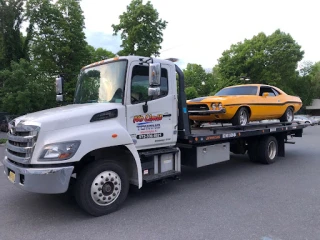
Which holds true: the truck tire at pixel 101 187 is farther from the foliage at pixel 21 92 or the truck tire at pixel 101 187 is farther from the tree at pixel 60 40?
the tree at pixel 60 40

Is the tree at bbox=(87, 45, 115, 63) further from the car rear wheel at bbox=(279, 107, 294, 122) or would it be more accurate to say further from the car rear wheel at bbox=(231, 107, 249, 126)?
the car rear wheel at bbox=(231, 107, 249, 126)

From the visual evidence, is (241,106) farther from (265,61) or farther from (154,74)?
(265,61)

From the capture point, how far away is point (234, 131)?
7.29 meters

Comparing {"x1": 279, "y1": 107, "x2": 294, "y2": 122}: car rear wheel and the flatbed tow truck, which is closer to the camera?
the flatbed tow truck

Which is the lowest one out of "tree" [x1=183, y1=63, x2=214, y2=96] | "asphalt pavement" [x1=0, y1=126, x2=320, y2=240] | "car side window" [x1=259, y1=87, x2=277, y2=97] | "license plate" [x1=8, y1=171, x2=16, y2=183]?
"asphalt pavement" [x1=0, y1=126, x2=320, y2=240]

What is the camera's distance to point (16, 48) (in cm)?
2933

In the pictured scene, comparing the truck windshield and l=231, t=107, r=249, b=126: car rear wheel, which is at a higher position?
the truck windshield

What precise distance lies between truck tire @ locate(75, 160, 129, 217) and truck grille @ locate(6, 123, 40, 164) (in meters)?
0.85

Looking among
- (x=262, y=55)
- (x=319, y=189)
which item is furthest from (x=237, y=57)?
(x=319, y=189)

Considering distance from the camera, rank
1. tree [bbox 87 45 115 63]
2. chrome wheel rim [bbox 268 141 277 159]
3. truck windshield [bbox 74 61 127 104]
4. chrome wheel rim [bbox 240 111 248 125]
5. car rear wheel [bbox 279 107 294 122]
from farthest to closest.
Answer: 1. tree [bbox 87 45 115 63]
2. car rear wheel [bbox 279 107 294 122]
3. chrome wheel rim [bbox 268 141 277 159]
4. chrome wheel rim [bbox 240 111 248 125]
5. truck windshield [bbox 74 61 127 104]

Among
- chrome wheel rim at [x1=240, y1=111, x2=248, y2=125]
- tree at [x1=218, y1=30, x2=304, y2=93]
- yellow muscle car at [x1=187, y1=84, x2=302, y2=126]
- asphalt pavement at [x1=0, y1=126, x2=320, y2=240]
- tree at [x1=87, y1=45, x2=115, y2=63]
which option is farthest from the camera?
tree at [x1=218, y1=30, x2=304, y2=93]

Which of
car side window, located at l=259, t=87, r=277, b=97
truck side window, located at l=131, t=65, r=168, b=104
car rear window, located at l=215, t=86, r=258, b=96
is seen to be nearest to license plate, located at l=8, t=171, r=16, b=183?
truck side window, located at l=131, t=65, r=168, b=104

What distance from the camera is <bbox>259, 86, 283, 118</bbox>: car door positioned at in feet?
27.4

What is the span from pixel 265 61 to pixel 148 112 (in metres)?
34.8
